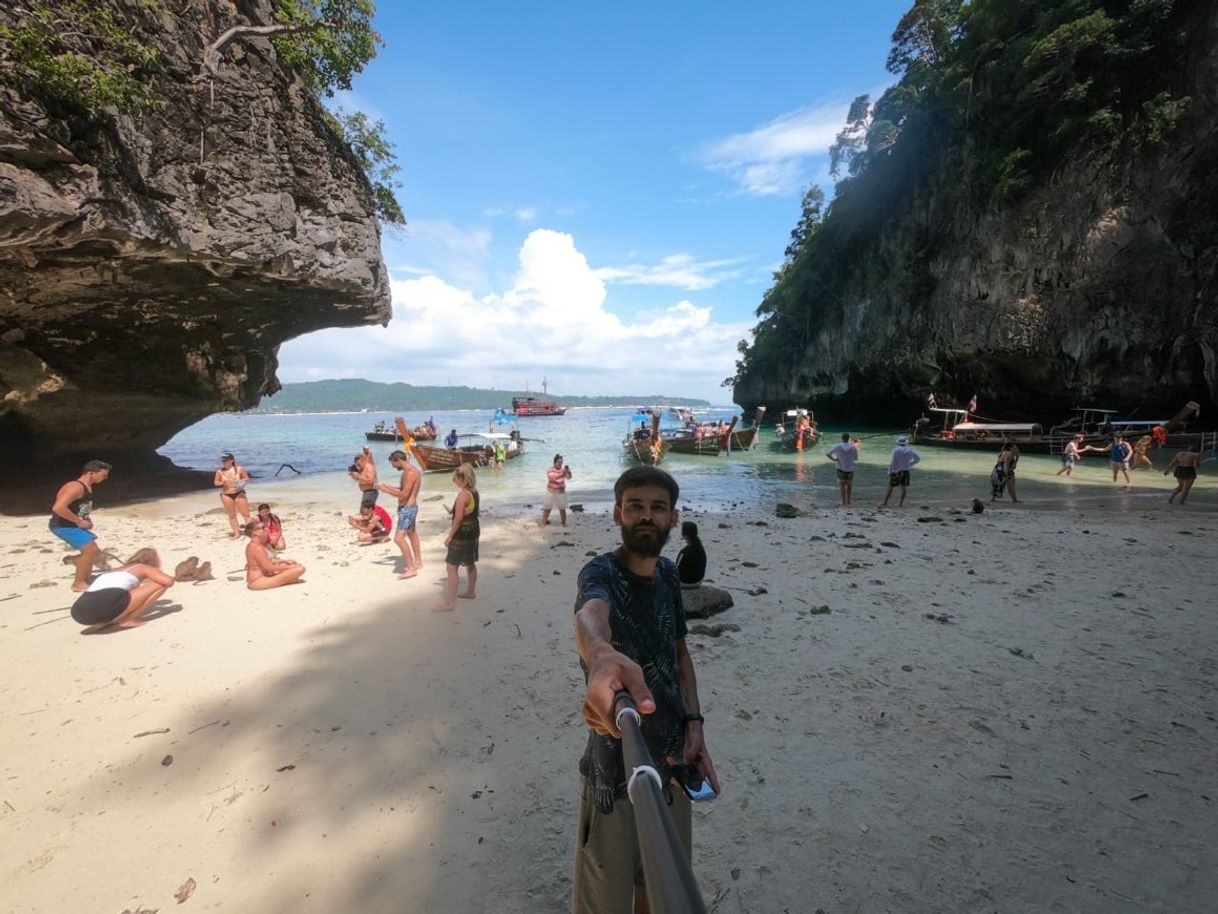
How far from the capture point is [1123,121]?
2539cm

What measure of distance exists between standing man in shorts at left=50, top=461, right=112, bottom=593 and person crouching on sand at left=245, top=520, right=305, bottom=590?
6.19 ft

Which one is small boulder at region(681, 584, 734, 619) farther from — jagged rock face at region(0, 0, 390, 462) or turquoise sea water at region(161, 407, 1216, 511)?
jagged rock face at region(0, 0, 390, 462)

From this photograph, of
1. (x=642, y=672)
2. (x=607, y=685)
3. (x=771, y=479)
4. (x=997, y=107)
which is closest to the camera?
(x=607, y=685)

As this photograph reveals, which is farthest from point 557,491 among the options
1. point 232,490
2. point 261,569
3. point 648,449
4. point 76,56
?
point 648,449

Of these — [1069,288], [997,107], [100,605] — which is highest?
[997,107]

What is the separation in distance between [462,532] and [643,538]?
16.2 ft

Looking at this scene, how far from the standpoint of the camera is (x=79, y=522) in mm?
7180

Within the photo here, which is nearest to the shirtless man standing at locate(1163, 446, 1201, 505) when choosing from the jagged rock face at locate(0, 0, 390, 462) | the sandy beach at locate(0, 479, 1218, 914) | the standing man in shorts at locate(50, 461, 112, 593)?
the sandy beach at locate(0, 479, 1218, 914)

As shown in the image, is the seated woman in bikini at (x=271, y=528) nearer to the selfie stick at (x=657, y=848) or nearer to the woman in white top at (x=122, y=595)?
the woman in white top at (x=122, y=595)

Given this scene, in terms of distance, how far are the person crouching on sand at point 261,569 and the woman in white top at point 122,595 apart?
41.7 inches

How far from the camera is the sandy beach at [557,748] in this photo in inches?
106

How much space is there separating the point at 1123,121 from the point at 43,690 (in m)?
41.1

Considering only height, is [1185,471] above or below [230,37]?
below

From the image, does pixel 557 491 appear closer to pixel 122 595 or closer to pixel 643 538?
pixel 122 595
